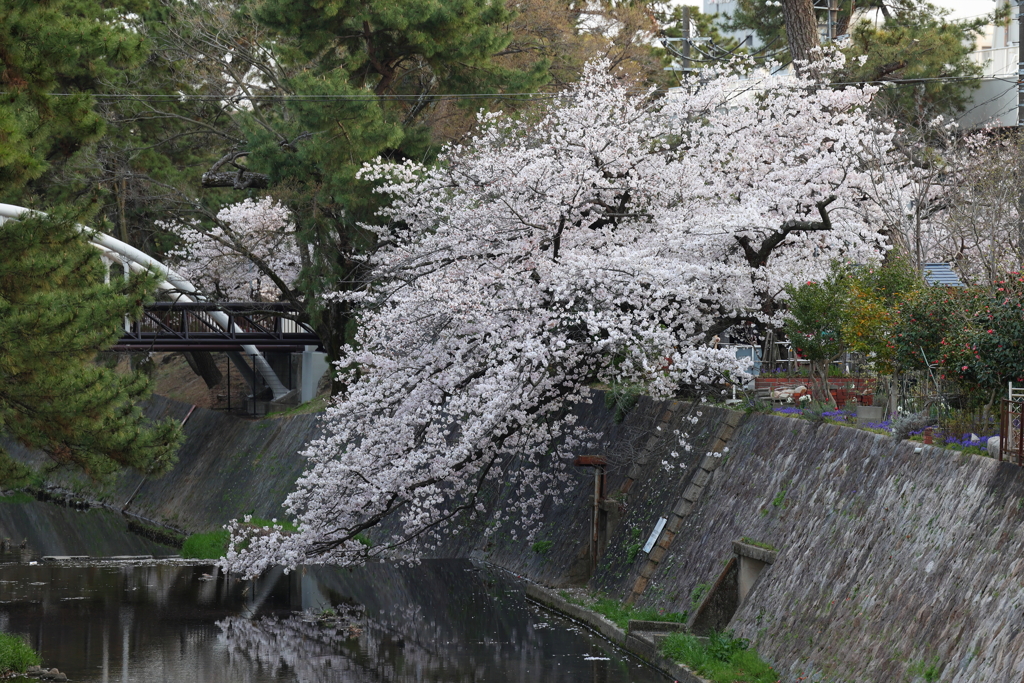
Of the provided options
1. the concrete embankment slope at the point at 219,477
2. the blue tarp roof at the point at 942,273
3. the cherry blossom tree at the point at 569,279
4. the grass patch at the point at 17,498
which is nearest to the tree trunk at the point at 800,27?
the cherry blossom tree at the point at 569,279

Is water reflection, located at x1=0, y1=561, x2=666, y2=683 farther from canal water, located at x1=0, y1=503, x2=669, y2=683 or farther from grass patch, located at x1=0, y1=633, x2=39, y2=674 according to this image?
grass patch, located at x1=0, y1=633, x2=39, y2=674

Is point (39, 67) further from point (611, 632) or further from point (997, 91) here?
point (997, 91)

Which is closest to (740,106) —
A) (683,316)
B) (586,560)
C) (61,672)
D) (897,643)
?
(683,316)

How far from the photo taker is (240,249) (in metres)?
28.8

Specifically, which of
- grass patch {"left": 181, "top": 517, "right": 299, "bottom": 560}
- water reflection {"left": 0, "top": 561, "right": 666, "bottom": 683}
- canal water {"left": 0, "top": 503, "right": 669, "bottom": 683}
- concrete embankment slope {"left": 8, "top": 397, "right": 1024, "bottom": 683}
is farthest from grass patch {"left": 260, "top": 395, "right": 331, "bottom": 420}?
concrete embankment slope {"left": 8, "top": 397, "right": 1024, "bottom": 683}

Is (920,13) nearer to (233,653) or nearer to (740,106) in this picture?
(740,106)

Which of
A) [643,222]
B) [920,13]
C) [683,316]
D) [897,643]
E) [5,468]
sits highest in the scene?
[920,13]

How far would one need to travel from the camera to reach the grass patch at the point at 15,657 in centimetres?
1359

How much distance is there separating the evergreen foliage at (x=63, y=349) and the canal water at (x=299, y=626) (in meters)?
2.87

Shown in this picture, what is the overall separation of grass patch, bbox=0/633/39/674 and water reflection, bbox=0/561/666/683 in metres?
0.71

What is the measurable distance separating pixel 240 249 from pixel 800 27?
14462 mm

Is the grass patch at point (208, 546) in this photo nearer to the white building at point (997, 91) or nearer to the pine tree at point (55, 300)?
the pine tree at point (55, 300)

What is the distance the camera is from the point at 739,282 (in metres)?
18.5

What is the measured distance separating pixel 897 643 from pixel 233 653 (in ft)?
30.8
